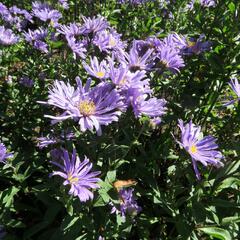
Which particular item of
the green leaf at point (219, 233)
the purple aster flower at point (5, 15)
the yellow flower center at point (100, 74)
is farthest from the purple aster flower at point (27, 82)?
the green leaf at point (219, 233)

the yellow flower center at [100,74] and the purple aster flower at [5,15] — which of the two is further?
the purple aster flower at [5,15]

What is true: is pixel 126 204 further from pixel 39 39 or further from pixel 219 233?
pixel 39 39

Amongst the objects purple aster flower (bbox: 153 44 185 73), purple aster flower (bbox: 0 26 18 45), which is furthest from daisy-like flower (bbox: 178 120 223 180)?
purple aster flower (bbox: 0 26 18 45)

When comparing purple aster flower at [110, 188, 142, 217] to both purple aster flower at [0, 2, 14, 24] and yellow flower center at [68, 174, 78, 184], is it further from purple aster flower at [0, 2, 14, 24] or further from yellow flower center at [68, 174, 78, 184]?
purple aster flower at [0, 2, 14, 24]

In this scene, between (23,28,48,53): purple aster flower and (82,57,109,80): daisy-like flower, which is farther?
(23,28,48,53): purple aster flower

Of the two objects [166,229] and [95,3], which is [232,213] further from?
[95,3]

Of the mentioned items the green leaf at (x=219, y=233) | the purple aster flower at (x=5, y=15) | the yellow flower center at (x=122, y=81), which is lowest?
the green leaf at (x=219, y=233)

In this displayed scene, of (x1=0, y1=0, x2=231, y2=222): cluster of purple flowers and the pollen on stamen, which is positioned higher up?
(x1=0, y1=0, x2=231, y2=222): cluster of purple flowers

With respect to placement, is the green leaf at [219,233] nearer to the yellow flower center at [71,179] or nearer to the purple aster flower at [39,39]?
the yellow flower center at [71,179]
